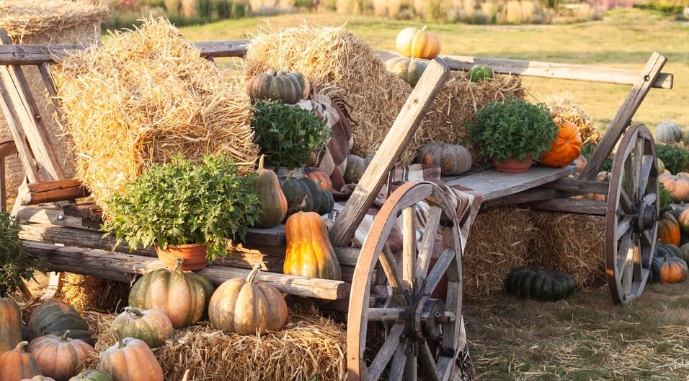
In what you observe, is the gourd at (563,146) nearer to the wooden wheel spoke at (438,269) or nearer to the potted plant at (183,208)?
the wooden wheel spoke at (438,269)

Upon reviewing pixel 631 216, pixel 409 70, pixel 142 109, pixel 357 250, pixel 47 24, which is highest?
pixel 47 24

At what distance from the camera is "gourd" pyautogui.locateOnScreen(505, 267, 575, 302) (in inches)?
282

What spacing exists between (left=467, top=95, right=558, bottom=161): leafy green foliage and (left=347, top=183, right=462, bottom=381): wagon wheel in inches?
88.9

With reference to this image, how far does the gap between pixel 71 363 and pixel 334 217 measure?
1654mm

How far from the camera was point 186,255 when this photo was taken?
441cm

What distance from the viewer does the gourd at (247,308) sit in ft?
13.4

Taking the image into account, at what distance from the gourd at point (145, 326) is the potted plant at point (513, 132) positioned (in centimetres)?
385

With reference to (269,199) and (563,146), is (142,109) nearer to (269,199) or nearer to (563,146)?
(269,199)

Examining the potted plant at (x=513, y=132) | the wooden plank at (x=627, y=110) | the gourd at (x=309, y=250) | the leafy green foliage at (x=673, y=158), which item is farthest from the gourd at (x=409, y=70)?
the gourd at (x=309, y=250)

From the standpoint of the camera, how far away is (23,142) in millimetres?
5055

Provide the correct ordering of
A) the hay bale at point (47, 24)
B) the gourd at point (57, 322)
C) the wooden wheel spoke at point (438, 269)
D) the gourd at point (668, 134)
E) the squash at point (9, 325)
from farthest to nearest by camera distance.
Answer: the gourd at point (668, 134) → the hay bale at point (47, 24) → the wooden wheel spoke at point (438, 269) → the gourd at point (57, 322) → the squash at point (9, 325)

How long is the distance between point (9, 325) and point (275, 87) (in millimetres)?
2487

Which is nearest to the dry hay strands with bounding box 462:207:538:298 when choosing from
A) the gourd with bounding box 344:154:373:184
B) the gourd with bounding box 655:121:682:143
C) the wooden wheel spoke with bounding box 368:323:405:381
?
the gourd with bounding box 344:154:373:184

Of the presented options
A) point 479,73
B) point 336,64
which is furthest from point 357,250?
point 479,73
